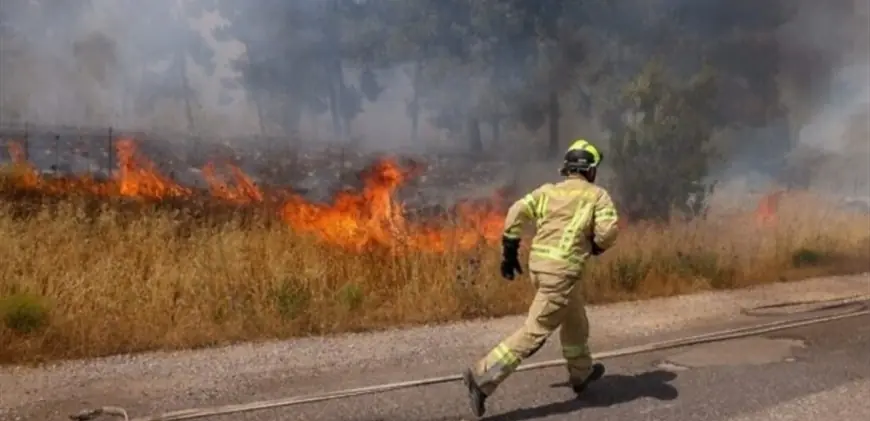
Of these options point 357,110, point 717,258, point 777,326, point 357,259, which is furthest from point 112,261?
point 357,110

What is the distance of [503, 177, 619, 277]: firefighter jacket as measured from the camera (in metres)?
5.66

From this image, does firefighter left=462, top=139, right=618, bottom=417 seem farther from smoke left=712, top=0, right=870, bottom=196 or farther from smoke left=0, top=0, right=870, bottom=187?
smoke left=712, top=0, right=870, bottom=196

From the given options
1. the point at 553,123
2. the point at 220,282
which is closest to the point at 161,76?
the point at 553,123

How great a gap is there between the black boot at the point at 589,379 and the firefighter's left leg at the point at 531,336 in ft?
1.83

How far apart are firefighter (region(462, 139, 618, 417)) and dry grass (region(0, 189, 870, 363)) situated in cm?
270

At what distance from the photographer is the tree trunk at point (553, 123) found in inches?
815

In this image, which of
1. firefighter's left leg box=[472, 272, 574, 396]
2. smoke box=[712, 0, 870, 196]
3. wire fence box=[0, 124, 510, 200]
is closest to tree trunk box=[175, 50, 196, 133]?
wire fence box=[0, 124, 510, 200]

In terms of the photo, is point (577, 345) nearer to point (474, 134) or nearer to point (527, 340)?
point (527, 340)

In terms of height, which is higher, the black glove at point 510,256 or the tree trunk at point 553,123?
the tree trunk at point 553,123

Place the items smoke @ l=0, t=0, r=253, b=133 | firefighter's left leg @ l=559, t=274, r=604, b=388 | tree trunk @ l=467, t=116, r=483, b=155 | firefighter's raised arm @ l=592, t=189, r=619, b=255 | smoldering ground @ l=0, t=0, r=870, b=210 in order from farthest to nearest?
tree trunk @ l=467, t=116, r=483, b=155 < smoldering ground @ l=0, t=0, r=870, b=210 < smoke @ l=0, t=0, r=253, b=133 < firefighter's left leg @ l=559, t=274, r=604, b=388 < firefighter's raised arm @ l=592, t=189, r=619, b=255

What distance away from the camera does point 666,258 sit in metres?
11.7

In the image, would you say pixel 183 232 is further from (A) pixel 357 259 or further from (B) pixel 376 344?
(B) pixel 376 344

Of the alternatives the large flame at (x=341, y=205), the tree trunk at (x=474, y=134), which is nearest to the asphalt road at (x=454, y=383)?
the large flame at (x=341, y=205)

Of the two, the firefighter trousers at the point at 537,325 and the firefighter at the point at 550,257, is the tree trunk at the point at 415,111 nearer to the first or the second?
the firefighter at the point at 550,257
